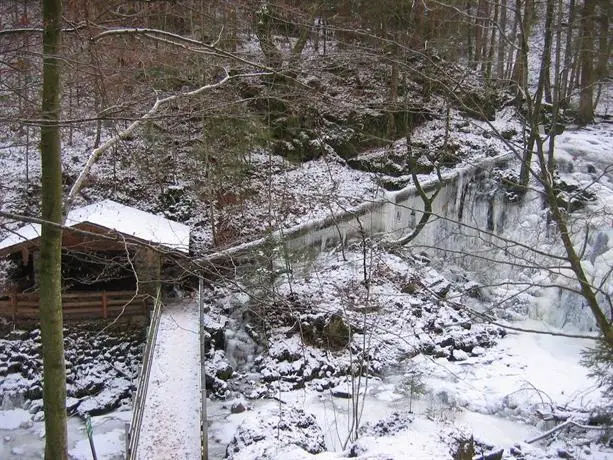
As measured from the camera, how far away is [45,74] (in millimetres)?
4344

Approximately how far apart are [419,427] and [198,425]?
4.01 metres

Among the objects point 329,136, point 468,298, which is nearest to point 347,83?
point 329,136

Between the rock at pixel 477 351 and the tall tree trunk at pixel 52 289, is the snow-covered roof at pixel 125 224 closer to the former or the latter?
the rock at pixel 477 351

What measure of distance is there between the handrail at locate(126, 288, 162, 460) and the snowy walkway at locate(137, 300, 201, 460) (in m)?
0.11

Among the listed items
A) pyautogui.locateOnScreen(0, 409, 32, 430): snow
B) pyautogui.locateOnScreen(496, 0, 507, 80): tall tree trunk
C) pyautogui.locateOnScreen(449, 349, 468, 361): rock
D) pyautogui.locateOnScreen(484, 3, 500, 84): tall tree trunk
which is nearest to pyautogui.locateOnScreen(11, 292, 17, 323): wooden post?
pyautogui.locateOnScreen(0, 409, 32, 430): snow

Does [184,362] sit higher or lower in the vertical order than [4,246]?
lower

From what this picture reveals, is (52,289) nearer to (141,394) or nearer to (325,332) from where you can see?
(141,394)

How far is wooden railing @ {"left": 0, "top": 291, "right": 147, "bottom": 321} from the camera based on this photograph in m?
13.0

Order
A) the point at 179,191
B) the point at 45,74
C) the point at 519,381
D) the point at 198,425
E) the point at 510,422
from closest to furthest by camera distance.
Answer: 1. the point at 45,74
2. the point at 198,425
3. the point at 510,422
4. the point at 519,381
5. the point at 179,191

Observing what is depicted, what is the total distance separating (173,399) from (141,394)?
20.1 inches

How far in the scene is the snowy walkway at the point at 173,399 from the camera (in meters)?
7.93

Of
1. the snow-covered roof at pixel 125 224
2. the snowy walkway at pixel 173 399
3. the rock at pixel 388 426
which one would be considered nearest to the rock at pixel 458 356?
the rock at pixel 388 426

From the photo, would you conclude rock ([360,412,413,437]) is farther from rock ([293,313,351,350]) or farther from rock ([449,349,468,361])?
rock ([449,349,468,361])

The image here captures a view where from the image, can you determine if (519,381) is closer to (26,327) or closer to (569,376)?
(569,376)
